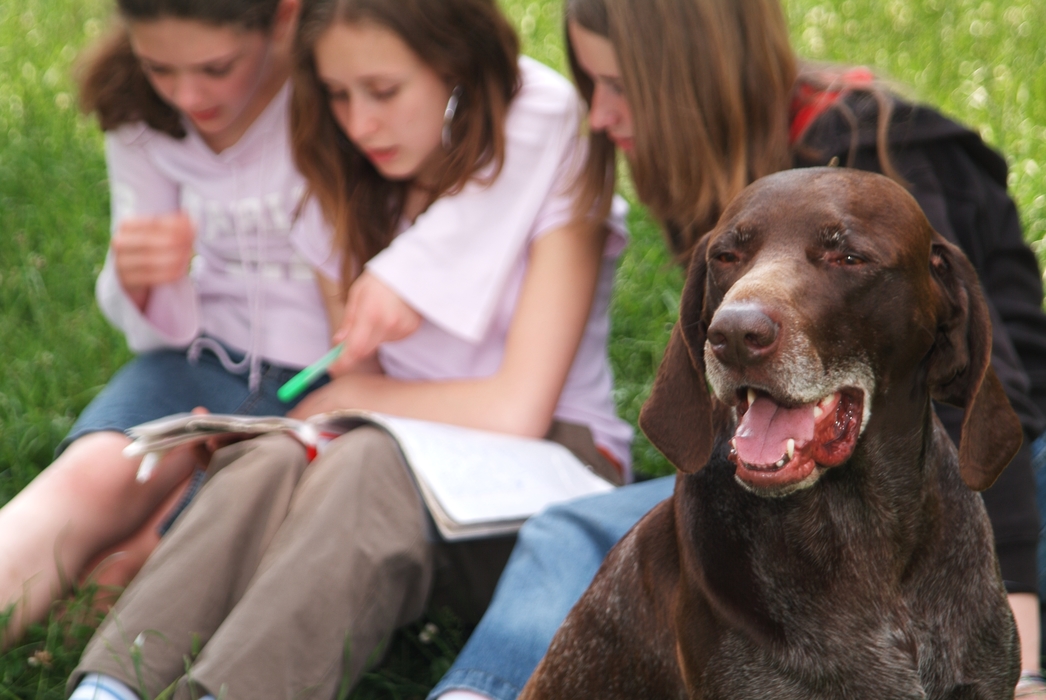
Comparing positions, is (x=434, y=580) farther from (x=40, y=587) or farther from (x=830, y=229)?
(x=830, y=229)

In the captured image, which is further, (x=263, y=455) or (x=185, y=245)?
(x=185, y=245)

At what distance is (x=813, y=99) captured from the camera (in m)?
3.46

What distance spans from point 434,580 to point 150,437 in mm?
912

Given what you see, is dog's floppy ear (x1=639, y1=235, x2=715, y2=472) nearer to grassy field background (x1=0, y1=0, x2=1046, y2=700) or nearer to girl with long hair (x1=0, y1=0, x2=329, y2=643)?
grassy field background (x1=0, y1=0, x2=1046, y2=700)

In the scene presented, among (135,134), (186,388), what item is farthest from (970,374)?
(135,134)

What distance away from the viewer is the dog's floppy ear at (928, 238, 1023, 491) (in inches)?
88.0

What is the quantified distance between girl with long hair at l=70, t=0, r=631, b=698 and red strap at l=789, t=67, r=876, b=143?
0.64m

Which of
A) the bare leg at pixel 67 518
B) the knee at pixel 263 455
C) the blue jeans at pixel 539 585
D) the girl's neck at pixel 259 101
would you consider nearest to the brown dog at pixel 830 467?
the blue jeans at pixel 539 585

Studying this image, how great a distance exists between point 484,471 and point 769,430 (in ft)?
4.57

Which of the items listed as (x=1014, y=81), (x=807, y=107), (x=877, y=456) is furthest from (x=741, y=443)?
(x=1014, y=81)

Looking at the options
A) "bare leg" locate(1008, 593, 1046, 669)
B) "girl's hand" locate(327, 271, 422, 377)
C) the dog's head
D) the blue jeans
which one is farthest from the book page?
"bare leg" locate(1008, 593, 1046, 669)

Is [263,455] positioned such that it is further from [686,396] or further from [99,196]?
[99,196]

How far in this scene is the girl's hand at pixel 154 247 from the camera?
3844 mm

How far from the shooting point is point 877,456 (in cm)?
229
